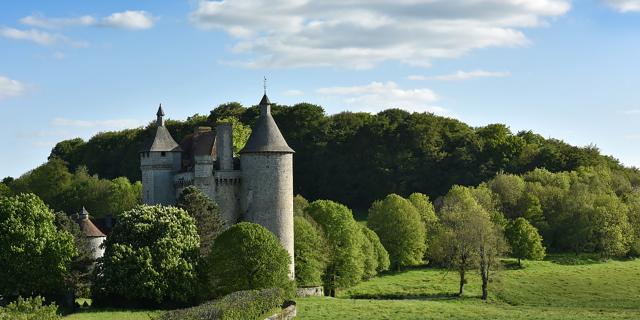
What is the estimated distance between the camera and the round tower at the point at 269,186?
54438 mm

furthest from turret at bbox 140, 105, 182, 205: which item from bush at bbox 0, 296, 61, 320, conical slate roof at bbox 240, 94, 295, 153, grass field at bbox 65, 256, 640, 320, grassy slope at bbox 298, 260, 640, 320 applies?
bush at bbox 0, 296, 61, 320

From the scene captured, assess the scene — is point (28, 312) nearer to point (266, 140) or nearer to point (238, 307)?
point (238, 307)

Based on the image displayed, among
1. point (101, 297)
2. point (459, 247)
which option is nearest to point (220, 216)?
point (101, 297)

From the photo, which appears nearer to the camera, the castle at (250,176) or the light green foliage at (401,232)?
the castle at (250,176)

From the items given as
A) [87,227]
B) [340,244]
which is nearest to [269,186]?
[340,244]

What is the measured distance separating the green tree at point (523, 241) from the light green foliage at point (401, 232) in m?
7.80

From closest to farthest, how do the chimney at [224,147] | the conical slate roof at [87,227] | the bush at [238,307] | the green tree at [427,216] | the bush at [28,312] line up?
the bush at [28,312], the bush at [238,307], the chimney at [224,147], the conical slate roof at [87,227], the green tree at [427,216]

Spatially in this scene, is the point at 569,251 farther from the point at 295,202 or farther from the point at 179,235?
the point at 179,235

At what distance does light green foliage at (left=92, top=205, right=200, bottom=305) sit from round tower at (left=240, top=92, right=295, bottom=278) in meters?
5.00

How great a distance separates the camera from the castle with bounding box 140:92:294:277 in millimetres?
54494

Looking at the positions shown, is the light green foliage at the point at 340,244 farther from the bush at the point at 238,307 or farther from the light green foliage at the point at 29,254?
the light green foliage at the point at 29,254

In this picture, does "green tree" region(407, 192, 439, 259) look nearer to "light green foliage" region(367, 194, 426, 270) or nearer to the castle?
"light green foliage" region(367, 194, 426, 270)

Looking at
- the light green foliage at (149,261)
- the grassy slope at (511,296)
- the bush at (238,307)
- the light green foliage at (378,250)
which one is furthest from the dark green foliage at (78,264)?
the light green foliage at (378,250)

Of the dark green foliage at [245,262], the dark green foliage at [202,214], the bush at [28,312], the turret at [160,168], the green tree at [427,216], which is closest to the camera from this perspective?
the bush at [28,312]
